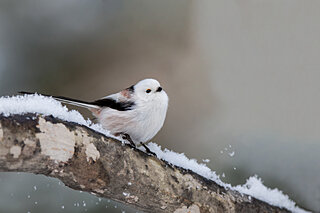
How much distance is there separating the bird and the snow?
0.09m

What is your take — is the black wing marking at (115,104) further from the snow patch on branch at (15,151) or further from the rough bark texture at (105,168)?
the snow patch on branch at (15,151)

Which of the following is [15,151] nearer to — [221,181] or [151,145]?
[151,145]

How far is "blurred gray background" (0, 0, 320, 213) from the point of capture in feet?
10.2

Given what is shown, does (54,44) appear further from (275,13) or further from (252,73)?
(275,13)

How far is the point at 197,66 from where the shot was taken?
3568mm

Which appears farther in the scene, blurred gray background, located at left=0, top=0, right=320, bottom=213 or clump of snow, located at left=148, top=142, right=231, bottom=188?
blurred gray background, located at left=0, top=0, right=320, bottom=213

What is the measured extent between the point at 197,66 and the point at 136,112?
1.63 metres

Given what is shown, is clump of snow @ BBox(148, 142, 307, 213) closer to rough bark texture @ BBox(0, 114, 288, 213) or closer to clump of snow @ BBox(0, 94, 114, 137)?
rough bark texture @ BBox(0, 114, 288, 213)

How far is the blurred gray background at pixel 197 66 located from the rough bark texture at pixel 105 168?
4.18 feet

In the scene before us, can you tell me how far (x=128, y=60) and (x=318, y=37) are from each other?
5.57ft

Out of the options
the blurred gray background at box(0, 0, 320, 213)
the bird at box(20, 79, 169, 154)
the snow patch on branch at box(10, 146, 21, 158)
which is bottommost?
the snow patch on branch at box(10, 146, 21, 158)

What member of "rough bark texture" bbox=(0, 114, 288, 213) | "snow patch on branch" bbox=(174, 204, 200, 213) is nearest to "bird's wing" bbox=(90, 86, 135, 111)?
"rough bark texture" bbox=(0, 114, 288, 213)

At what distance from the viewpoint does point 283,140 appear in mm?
3158

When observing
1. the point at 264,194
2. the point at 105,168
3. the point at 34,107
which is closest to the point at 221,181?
the point at 264,194
